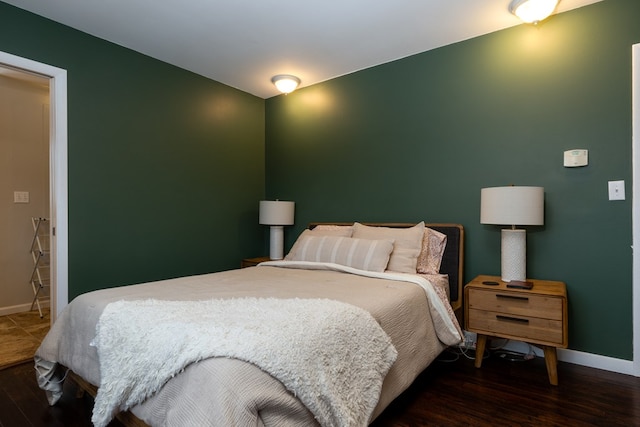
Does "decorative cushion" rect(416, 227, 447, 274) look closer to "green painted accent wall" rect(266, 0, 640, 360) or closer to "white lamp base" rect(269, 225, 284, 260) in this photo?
"green painted accent wall" rect(266, 0, 640, 360)

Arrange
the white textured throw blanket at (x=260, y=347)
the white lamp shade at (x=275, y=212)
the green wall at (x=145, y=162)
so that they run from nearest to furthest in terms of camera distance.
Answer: the white textured throw blanket at (x=260, y=347), the green wall at (x=145, y=162), the white lamp shade at (x=275, y=212)

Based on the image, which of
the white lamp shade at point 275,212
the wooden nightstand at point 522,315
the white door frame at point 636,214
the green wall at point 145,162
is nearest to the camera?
A: the wooden nightstand at point 522,315

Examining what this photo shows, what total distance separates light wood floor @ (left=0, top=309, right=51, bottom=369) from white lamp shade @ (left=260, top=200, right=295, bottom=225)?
2189 mm

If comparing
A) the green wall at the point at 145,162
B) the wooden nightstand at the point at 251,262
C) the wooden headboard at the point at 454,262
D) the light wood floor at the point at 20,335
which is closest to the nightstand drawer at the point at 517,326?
the wooden headboard at the point at 454,262

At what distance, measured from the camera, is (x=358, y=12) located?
99.7 inches

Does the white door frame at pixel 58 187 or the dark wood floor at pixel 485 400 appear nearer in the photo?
the dark wood floor at pixel 485 400

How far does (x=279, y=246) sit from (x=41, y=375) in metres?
2.33

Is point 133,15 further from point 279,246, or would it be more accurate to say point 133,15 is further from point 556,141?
point 556,141

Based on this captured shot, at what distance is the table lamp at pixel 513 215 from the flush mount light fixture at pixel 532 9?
3.89ft

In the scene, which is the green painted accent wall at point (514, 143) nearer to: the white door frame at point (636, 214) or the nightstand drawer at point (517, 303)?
the white door frame at point (636, 214)

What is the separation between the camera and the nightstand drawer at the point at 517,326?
2.10m

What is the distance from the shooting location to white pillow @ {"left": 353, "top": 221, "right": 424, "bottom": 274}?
8.64ft

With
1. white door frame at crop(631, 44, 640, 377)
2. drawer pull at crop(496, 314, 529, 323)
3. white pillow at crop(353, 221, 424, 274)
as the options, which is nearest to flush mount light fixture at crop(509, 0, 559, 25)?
white door frame at crop(631, 44, 640, 377)

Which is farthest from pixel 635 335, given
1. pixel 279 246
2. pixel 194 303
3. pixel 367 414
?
pixel 279 246
